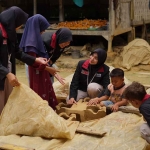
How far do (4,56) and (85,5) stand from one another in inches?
400

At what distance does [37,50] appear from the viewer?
4.49m

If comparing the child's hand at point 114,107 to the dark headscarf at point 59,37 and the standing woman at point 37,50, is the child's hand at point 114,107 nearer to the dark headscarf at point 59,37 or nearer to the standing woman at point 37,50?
the standing woman at point 37,50

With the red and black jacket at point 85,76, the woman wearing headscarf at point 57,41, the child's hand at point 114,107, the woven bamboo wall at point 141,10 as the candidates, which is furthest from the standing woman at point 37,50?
the woven bamboo wall at point 141,10

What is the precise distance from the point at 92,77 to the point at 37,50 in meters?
0.94

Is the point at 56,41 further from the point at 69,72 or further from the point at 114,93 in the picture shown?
→ the point at 69,72

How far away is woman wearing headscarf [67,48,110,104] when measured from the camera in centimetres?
469

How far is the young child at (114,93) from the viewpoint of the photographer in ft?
14.0

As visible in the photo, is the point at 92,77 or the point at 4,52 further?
the point at 92,77

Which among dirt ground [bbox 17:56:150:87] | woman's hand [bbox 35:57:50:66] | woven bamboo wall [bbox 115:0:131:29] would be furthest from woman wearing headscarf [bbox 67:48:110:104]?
woven bamboo wall [bbox 115:0:131:29]

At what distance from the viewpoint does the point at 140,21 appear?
11.9 m

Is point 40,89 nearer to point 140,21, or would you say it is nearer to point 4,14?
point 4,14

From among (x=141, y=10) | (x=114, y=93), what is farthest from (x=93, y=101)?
(x=141, y=10)

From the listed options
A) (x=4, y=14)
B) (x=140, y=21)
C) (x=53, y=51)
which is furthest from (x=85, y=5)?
(x=4, y=14)

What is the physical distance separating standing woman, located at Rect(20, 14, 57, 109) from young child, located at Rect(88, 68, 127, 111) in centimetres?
70
